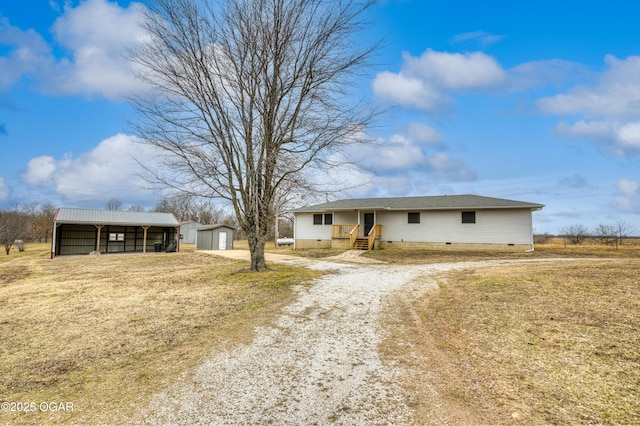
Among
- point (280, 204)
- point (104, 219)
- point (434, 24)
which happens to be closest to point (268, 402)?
point (280, 204)

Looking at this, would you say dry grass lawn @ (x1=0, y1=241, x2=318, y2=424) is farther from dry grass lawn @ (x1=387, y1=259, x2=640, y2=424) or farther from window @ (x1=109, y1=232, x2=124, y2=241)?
window @ (x1=109, y1=232, x2=124, y2=241)

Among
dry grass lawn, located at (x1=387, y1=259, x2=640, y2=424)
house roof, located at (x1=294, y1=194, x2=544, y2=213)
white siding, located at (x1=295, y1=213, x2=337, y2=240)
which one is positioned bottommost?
dry grass lawn, located at (x1=387, y1=259, x2=640, y2=424)

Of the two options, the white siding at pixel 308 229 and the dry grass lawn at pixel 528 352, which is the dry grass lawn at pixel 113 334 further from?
the white siding at pixel 308 229

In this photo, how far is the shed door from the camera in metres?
27.8

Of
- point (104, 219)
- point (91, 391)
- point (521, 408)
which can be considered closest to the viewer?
point (521, 408)

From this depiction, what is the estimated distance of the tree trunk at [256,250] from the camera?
1082cm

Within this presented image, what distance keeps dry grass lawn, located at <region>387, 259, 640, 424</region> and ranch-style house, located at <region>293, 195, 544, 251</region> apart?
41.9ft

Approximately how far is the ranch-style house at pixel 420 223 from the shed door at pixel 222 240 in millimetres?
6872

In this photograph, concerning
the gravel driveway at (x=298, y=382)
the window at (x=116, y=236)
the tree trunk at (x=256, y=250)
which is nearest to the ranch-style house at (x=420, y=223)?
the tree trunk at (x=256, y=250)

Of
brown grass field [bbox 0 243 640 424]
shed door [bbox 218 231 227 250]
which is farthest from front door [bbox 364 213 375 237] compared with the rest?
brown grass field [bbox 0 243 640 424]

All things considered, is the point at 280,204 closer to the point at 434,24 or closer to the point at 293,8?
the point at 293,8

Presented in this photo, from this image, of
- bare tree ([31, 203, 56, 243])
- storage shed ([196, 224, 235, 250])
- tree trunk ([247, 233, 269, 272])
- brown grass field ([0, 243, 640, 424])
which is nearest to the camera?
brown grass field ([0, 243, 640, 424])

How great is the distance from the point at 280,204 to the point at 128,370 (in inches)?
285

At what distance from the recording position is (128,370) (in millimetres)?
3814
